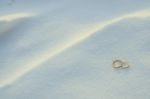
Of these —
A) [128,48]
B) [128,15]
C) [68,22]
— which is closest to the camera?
[128,48]

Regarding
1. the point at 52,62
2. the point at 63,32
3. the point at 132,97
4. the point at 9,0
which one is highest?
the point at 9,0

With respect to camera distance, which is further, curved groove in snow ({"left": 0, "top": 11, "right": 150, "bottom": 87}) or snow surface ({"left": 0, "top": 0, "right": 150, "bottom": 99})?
curved groove in snow ({"left": 0, "top": 11, "right": 150, "bottom": 87})

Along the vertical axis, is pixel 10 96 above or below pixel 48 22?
below

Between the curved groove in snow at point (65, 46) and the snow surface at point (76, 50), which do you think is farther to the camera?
the curved groove in snow at point (65, 46)

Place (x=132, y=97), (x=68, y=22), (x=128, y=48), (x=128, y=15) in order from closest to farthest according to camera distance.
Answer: (x=132, y=97) → (x=128, y=48) → (x=128, y=15) → (x=68, y=22)

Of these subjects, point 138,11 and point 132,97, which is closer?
point 132,97

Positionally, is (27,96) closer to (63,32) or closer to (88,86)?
(88,86)

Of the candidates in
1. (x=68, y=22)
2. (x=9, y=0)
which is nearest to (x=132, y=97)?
(x=68, y=22)
